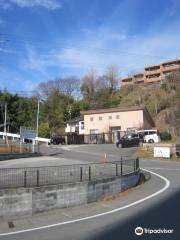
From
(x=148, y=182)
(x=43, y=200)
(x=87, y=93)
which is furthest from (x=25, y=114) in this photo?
(x=43, y=200)

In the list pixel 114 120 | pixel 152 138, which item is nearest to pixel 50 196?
pixel 152 138

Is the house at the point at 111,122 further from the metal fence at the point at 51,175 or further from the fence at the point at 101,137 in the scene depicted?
the metal fence at the point at 51,175

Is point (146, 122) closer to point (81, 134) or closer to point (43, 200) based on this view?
point (81, 134)

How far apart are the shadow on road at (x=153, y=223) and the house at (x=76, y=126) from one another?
210ft

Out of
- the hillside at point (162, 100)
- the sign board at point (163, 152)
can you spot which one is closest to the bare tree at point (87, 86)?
the hillside at point (162, 100)

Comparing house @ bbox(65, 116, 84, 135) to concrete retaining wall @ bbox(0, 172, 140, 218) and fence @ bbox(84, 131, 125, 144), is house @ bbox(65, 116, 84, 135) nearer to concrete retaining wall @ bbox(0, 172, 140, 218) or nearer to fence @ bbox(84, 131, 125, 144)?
fence @ bbox(84, 131, 125, 144)

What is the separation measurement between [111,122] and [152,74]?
63410 millimetres

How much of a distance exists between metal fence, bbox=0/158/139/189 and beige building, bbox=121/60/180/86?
10291 centimetres

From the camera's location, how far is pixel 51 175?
17.2m

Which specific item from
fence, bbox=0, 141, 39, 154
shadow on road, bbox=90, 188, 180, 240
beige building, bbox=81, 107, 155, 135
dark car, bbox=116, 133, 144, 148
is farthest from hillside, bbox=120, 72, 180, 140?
shadow on road, bbox=90, 188, 180, 240

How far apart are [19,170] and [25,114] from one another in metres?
71.7

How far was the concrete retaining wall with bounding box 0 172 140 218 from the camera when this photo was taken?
1424 cm

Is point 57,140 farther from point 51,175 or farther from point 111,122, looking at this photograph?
point 51,175

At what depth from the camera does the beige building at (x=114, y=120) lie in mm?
68062
